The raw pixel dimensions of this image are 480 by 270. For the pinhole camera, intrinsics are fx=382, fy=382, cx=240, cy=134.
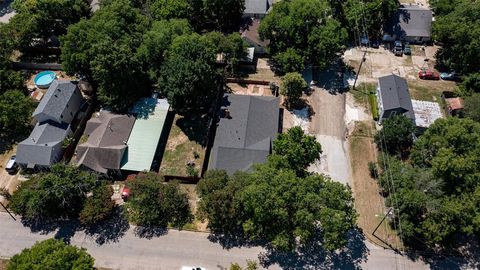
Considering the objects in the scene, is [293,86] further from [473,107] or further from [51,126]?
[51,126]

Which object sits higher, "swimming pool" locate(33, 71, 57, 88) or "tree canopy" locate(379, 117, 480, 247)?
"tree canopy" locate(379, 117, 480, 247)

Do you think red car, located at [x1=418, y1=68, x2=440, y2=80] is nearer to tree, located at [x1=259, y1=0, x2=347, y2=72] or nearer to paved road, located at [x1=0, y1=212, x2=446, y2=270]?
tree, located at [x1=259, y1=0, x2=347, y2=72]

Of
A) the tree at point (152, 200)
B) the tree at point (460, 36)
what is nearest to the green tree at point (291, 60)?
the tree at point (460, 36)

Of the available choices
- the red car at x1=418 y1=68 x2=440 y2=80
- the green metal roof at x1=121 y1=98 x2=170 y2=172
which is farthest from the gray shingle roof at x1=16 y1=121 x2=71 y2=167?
the red car at x1=418 y1=68 x2=440 y2=80

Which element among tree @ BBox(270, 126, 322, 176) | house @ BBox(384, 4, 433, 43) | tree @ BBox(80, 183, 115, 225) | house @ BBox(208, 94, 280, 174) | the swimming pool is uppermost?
house @ BBox(384, 4, 433, 43)

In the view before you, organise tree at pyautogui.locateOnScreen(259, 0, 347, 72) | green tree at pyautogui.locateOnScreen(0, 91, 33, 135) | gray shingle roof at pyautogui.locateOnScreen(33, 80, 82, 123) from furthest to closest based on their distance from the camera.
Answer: tree at pyautogui.locateOnScreen(259, 0, 347, 72), gray shingle roof at pyautogui.locateOnScreen(33, 80, 82, 123), green tree at pyautogui.locateOnScreen(0, 91, 33, 135)

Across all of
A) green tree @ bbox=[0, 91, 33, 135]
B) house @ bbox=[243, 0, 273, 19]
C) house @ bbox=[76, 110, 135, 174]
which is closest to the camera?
house @ bbox=[76, 110, 135, 174]

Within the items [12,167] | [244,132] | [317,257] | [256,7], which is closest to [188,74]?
[244,132]
